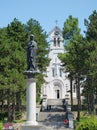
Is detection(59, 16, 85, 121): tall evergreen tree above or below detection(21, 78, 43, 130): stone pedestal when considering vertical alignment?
above

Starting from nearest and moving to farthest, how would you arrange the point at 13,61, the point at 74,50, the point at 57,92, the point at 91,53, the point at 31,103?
the point at 31,103 → the point at 91,53 → the point at 13,61 → the point at 74,50 → the point at 57,92

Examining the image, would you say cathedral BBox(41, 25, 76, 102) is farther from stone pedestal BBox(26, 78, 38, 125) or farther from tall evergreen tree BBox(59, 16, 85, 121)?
stone pedestal BBox(26, 78, 38, 125)

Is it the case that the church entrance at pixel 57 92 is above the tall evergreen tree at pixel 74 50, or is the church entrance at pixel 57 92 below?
below

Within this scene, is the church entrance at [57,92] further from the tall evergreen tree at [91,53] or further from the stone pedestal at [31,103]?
the stone pedestal at [31,103]

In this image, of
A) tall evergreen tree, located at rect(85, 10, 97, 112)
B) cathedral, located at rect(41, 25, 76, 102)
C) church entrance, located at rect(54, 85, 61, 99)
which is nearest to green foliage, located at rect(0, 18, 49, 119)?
tall evergreen tree, located at rect(85, 10, 97, 112)

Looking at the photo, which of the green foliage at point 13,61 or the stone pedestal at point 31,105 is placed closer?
the stone pedestal at point 31,105

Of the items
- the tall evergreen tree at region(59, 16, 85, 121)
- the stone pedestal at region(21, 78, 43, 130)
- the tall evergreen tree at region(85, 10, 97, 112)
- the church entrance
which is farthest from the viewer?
the church entrance

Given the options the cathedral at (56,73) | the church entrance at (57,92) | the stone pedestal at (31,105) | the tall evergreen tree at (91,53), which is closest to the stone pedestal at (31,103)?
the stone pedestal at (31,105)

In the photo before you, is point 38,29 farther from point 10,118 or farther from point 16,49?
point 10,118

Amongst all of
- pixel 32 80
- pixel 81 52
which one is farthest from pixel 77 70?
pixel 32 80

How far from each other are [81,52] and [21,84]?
748cm

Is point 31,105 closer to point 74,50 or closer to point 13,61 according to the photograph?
point 13,61

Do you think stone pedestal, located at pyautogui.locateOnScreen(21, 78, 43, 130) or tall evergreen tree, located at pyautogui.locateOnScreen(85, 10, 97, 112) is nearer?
stone pedestal, located at pyautogui.locateOnScreen(21, 78, 43, 130)

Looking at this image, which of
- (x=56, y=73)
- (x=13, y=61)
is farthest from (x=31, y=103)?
(x=56, y=73)
